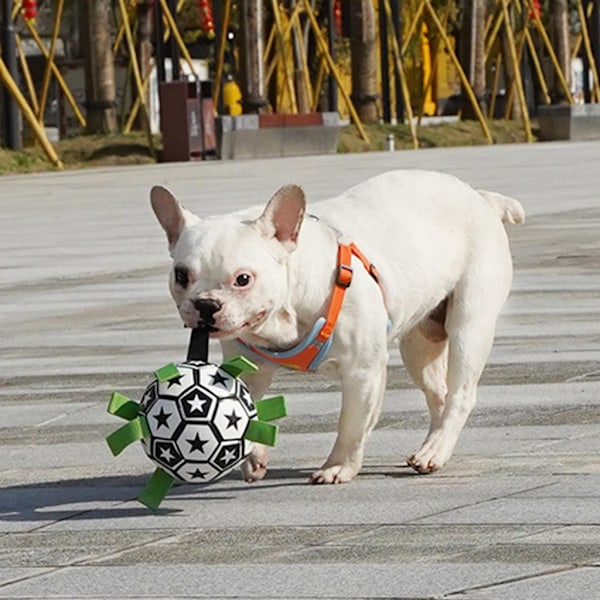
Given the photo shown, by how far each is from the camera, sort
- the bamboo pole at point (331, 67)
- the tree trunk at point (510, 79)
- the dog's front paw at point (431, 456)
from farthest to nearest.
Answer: the tree trunk at point (510, 79), the bamboo pole at point (331, 67), the dog's front paw at point (431, 456)

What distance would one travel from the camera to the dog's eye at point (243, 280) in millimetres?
6441

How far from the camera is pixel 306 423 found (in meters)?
8.81

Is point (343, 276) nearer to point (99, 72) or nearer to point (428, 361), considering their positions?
point (428, 361)

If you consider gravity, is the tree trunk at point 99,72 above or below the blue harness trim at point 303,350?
below

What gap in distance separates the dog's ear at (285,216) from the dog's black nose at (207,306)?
13.3 inches

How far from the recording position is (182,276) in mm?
6438

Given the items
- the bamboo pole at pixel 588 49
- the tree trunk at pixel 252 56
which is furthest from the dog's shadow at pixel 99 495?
the bamboo pole at pixel 588 49

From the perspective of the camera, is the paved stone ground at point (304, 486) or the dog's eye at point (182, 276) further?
the dog's eye at point (182, 276)

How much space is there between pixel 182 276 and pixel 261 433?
619mm

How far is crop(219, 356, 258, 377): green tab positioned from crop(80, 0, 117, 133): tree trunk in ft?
108

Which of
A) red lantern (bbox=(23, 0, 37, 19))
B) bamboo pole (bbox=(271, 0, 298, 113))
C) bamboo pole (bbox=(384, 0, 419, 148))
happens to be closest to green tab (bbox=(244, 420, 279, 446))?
red lantern (bbox=(23, 0, 37, 19))

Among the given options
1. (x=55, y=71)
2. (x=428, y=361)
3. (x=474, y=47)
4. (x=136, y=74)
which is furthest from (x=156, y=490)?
(x=474, y=47)

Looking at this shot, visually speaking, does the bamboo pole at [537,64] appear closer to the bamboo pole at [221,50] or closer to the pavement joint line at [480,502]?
the bamboo pole at [221,50]

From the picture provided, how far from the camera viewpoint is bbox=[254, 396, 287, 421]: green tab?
6805mm
